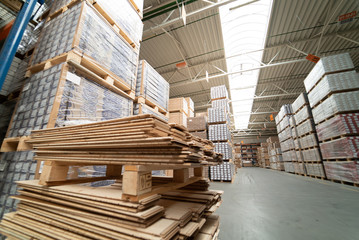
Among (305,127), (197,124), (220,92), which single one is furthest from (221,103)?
(305,127)

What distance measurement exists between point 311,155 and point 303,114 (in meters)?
2.16

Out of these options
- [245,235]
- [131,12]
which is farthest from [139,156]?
[131,12]

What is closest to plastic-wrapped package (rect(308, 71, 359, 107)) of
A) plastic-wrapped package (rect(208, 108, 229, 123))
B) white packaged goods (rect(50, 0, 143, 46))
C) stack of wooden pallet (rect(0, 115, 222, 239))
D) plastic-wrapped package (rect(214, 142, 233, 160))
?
plastic-wrapped package (rect(208, 108, 229, 123))

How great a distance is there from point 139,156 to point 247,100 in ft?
48.4

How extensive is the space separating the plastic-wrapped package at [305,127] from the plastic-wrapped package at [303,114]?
21 centimetres

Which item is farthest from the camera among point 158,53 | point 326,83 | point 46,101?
point 158,53

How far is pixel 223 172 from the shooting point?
22.5 feet

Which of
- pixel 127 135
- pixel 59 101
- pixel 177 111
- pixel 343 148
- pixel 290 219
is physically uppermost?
pixel 177 111

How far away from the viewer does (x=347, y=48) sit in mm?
8625

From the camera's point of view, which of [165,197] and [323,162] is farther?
[323,162]

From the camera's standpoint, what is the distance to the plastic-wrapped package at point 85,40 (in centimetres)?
227

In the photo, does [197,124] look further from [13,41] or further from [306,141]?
[13,41]

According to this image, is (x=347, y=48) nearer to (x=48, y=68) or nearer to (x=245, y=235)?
(x=245, y=235)

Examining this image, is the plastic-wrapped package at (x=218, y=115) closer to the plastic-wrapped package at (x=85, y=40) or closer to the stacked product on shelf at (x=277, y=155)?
the plastic-wrapped package at (x=85, y=40)
